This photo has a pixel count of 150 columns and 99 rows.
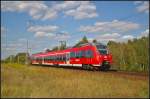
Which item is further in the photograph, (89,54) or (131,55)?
(131,55)

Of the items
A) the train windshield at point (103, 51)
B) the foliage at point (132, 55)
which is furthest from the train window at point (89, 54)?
the foliage at point (132, 55)

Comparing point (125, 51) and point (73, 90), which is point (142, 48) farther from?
point (73, 90)

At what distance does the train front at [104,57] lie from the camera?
28.7m

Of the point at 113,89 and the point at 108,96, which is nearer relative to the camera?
the point at 108,96

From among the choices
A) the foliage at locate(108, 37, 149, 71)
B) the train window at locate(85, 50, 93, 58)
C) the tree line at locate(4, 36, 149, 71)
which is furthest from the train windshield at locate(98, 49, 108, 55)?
the foliage at locate(108, 37, 149, 71)

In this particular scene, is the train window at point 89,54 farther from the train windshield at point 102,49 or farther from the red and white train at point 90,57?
the train windshield at point 102,49

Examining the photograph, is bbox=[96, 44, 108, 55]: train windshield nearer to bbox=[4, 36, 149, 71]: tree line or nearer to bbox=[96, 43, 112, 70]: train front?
bbox=[96, 43, 112, 70]: train front

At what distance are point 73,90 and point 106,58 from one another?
637 inches

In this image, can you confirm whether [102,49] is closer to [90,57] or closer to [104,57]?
[104,57]

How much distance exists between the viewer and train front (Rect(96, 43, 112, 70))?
28664 millimetres

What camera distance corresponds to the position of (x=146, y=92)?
12.5 metres

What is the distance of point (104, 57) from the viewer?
28.8 meters

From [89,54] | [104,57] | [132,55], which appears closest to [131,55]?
[132,55]

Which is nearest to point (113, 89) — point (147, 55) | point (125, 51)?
point (147, 55)
